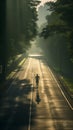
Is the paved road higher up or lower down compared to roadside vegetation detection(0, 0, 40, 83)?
lower down

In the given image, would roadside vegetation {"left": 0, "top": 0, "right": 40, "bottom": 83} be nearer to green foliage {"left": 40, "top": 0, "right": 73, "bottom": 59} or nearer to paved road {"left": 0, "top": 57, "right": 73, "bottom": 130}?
green foliage {"left": 40, "top": 0, "right": 73, "bottom": 59}

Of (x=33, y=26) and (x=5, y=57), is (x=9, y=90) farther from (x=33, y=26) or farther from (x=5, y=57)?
(x=33, y=26)

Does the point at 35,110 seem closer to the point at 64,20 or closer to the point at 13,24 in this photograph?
the point at 64,20

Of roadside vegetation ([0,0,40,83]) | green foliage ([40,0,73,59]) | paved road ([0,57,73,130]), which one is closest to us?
paved road ([0,57,73,130])

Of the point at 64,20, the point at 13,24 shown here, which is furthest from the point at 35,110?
the point at 13,24

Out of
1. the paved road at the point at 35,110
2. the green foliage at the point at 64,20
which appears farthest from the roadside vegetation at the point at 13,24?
the paved road at the point at 35,110

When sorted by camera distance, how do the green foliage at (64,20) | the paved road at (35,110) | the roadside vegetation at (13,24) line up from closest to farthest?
the paved road at (35,110)
the roadside vegetation at (13,24)
the green foliage at (64,20)

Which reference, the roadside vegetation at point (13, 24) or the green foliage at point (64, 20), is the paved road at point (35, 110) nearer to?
the roadside vegetation at point (13, 24)

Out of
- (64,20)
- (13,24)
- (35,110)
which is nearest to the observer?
(35,110)

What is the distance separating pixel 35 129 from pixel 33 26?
48519mm

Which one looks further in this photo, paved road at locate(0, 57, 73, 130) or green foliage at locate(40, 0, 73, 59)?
green foliage at locate(40, 0, 73, 59)

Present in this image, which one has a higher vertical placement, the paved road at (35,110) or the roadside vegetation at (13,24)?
the roadside vegetation at (13,24)

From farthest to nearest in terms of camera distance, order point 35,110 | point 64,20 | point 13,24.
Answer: point 13,24 → point 64,20 → point 35,110

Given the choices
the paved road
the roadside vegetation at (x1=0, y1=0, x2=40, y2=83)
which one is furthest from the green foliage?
the paved road
